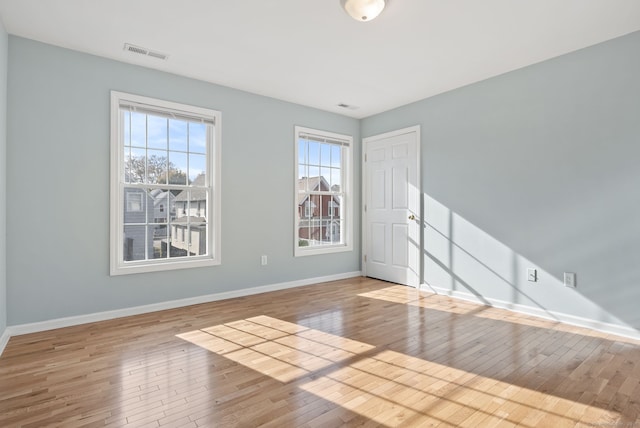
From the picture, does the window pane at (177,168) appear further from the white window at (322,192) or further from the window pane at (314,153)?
the window pane at (314,153)

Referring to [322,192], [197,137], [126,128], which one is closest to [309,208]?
[322,192]

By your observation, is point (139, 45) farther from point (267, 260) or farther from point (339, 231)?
point (339, 231)

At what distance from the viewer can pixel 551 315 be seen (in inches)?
133

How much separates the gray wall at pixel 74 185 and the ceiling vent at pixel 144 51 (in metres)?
0.32

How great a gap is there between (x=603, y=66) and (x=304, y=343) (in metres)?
3.68

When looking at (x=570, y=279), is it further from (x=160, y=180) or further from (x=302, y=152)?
(x=160, y=180)

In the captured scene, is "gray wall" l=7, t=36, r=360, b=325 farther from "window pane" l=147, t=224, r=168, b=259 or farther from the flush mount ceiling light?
the flush mount ceiling light

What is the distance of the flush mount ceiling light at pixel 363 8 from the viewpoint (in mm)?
2410

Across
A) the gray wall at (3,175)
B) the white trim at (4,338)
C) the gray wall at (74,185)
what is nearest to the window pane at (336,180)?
the gray wall at (74,185)

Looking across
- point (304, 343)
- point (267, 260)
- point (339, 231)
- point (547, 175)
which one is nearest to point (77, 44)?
point (267, 260)

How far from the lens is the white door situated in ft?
15.6

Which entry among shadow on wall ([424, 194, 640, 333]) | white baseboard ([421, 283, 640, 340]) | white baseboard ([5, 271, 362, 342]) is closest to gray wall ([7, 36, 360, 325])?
white baseboard ([5, 271, 362, 342])

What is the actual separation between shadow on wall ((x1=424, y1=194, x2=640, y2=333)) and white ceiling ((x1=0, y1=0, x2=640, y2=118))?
1845 mm

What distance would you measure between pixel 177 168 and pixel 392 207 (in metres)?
3.04
